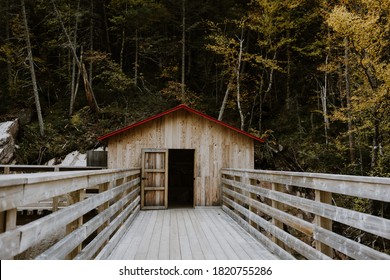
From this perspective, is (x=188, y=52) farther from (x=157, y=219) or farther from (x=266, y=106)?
(x=157, y=219)

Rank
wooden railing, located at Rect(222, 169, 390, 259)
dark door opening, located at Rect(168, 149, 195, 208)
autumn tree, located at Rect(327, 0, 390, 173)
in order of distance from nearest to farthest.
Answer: wooden railing, located at Rect(222, 169, 390, 259)
autumn tree, located at Rect(327, 0, 390, 173)
dark door opening, located at Rect(168, 149, 195, 208)

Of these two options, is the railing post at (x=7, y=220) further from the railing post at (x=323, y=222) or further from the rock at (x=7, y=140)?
the rock at (x=7, y=140)

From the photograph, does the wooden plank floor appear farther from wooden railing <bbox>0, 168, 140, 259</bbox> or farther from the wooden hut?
the wooden hut

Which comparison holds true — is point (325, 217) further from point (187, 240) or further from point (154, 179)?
point (154, 179)

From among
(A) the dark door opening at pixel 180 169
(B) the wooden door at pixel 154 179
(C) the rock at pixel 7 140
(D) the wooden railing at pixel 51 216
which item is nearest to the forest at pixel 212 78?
(C) the rock at pixel 7 140

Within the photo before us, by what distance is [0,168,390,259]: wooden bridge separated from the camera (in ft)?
7.34

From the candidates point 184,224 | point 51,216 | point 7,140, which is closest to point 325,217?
point 51,216

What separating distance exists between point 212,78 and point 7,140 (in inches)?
538

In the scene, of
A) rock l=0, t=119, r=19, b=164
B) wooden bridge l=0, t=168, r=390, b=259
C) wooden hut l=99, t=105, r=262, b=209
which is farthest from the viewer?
rock l=0, t=119, r=19, b=164

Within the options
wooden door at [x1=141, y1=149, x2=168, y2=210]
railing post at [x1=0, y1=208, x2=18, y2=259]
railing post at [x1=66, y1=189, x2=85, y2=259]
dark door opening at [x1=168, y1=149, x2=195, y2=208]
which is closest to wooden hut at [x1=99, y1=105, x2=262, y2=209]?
wooden door at [x1=141, y1=149, x2=168, y2=210]

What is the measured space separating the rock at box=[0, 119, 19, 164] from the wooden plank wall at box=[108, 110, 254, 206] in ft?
25.5

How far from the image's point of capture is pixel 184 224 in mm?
7695

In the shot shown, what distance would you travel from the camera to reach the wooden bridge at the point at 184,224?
2.24m

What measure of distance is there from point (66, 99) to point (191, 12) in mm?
10802
